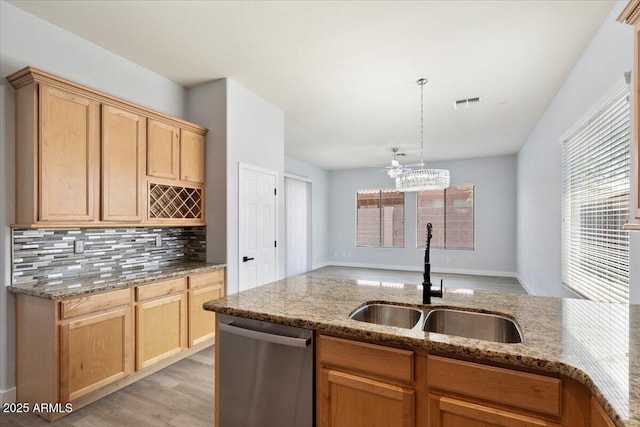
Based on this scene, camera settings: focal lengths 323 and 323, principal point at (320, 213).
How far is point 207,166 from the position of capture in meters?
3.70

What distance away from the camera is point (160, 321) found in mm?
A: 2875

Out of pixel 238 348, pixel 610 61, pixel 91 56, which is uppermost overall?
pixel 91 56

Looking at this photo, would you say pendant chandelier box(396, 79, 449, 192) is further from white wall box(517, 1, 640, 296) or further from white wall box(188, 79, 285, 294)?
white wall box(188, 79, 285, 294)

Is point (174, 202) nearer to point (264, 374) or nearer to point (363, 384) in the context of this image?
Answer: point (264, 374)

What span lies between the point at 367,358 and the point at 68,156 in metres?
2.60

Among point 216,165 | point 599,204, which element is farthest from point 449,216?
point 216,165

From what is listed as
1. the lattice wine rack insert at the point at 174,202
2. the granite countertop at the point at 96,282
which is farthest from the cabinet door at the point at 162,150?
the granite countertop at the point at 96,282

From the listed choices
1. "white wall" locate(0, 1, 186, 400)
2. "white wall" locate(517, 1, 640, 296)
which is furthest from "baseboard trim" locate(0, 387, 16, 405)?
"white wall" locate(517, 1, 640, 296)

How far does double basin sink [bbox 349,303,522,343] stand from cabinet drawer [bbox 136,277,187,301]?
76.5 inches

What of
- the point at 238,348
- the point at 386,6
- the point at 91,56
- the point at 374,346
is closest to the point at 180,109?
the point at 91,56

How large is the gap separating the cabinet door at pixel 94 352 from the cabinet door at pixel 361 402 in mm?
1881

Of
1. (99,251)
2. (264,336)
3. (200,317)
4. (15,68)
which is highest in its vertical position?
(15,68)

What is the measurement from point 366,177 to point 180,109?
6236mm

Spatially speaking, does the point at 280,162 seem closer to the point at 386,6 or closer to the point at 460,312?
the point at 386,6
